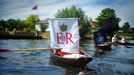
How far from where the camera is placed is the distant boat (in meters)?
A: 4.51

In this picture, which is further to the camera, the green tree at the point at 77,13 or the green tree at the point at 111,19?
the green tree at the point at 77,13

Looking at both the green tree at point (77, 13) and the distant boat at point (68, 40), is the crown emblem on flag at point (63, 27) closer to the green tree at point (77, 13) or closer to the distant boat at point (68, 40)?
the distant boat at point (68, 40)

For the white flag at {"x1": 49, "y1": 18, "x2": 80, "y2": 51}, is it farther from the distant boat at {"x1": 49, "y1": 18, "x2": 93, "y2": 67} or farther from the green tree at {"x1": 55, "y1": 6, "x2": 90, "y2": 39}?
the green tree at {"x1": 55, "y1": 6, "x2": 90, "y2": 39}

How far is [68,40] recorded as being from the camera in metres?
4.62

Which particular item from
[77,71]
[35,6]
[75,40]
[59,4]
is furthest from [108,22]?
[35,6]

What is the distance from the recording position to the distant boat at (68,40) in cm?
451

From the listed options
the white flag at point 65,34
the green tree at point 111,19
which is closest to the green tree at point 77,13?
the white flag at point 65,34

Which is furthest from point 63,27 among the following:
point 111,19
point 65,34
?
point 111,19

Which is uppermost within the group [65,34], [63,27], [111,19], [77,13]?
[77,13]

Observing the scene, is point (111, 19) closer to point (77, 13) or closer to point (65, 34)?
point (65, 34)

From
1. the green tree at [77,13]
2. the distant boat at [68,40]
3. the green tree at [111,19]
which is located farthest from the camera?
the distant boat at [68,40]

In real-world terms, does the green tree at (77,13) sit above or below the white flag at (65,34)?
above

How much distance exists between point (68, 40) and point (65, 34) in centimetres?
12

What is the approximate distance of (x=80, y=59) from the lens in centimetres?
448
